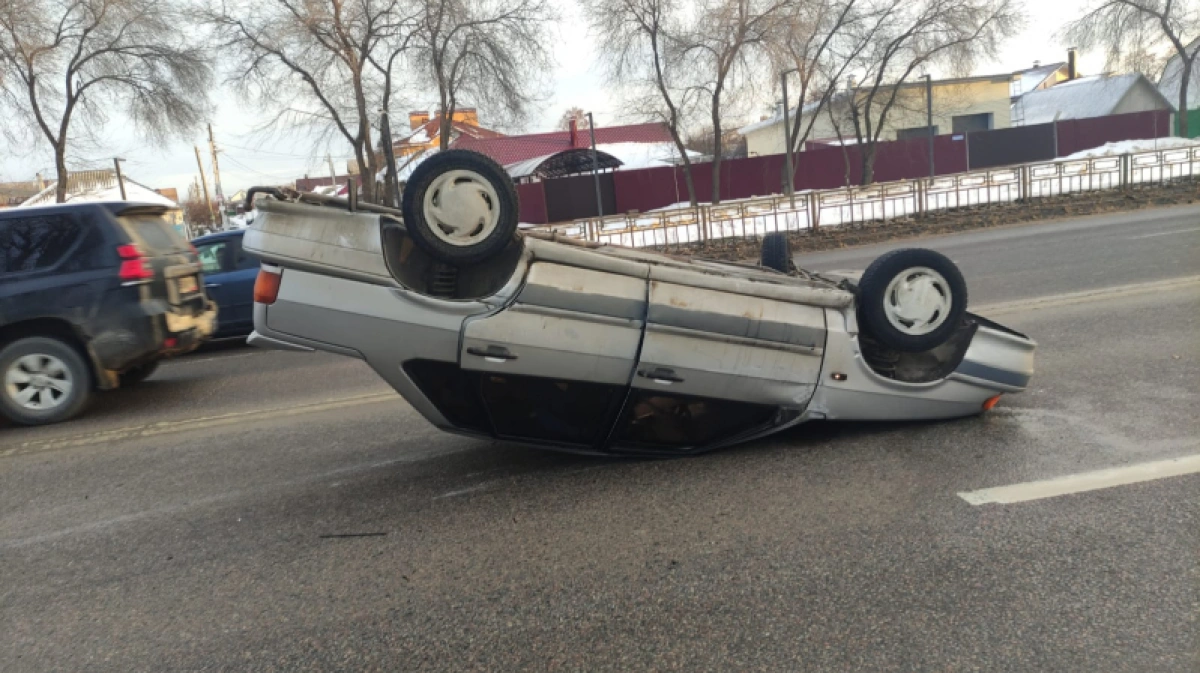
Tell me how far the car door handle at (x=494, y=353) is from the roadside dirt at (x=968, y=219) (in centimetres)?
1592

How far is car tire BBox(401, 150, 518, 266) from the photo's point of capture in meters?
4.00

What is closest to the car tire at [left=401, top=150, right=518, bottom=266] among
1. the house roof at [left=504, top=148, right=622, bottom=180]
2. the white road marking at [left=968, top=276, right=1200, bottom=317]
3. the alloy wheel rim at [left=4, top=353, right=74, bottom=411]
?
the alloy wheel rim at [left=4, top=353, right=74, bottom=411]

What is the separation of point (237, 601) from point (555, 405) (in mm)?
1724

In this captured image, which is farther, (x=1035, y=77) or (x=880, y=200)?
(x=1035, y=77)

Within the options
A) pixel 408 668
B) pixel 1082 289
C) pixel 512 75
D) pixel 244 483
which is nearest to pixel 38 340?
pixel 244 483

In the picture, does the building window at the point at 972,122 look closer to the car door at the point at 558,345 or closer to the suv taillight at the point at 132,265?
the suv taillight at the point at 132,265

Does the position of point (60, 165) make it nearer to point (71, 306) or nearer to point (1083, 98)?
point (71, 306)

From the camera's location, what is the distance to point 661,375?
14.1ft

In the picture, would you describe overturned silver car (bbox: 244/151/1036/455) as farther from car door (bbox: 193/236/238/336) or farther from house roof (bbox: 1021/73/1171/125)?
house roof (bbox: 1021/73/1171/125)

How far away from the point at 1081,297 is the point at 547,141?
41.5 m

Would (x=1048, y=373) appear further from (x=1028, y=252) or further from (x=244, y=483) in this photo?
(x=1028, y=252)

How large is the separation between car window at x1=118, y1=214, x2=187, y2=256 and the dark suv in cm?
3

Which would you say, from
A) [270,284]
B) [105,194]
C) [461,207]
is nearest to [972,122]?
[105,194]

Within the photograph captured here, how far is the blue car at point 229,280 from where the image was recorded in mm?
10578
